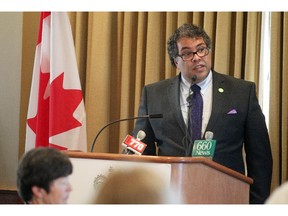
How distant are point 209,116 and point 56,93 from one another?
51.1 inches

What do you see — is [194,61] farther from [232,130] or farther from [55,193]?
[55,193]

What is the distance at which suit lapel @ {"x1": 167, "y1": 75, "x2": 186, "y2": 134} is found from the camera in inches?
163

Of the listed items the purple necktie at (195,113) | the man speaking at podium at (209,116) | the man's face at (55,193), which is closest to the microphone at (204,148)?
the man speaking at podium at (209,116)

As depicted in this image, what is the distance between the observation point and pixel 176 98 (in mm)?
4234

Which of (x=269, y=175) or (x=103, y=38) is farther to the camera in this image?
(x=103, y=38)

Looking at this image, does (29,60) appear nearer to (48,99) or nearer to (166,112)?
(48,99)

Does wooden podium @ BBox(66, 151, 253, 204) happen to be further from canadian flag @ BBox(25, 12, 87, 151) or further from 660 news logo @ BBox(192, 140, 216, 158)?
canadian flag @ BBox(25, 12, 87, 151)

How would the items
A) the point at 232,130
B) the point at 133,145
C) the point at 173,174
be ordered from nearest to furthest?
the point at 173,174 → the point at 133,145 → the point at 232,130

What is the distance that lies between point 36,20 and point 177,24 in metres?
1.28

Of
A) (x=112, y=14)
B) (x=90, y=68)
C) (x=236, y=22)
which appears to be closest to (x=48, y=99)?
(x=90, y=68)

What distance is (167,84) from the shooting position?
4.36m

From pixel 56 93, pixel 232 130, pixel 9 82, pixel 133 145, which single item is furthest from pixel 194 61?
pixel 9 82

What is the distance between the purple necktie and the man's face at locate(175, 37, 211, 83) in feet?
0.30

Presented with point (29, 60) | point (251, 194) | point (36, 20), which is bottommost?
point (251, 194)
